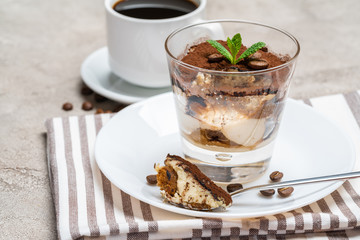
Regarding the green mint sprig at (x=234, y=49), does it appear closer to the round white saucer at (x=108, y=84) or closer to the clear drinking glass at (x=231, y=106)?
the clear drinking glass at (x=231, y=106)

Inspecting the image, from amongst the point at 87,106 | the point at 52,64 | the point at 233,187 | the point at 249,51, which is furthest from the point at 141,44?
the point at 233,187

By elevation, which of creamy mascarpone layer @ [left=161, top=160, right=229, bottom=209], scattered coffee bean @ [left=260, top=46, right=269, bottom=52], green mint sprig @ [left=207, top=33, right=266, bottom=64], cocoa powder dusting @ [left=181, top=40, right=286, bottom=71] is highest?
green mint sprig @ [left=207, top=33, right=266, bottom=64]

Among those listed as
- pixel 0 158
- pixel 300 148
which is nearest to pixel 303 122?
pixel 300 148

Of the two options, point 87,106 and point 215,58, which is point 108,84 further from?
point 215,58

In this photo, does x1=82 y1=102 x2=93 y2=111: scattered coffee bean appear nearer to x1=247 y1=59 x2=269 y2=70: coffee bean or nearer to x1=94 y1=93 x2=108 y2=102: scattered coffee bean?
x1=94 y1=93 x2=108 y2=102: scattered coffee bean

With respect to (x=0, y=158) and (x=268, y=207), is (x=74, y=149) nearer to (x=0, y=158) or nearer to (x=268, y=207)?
(x=0, y=158)

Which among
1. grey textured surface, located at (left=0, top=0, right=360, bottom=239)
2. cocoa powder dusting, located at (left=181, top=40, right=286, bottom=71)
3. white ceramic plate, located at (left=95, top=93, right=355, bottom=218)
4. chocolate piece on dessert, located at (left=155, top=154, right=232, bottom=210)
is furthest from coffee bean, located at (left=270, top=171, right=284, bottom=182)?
grey textured surface, located at (left=0, top=0, right=360, bottom=239)

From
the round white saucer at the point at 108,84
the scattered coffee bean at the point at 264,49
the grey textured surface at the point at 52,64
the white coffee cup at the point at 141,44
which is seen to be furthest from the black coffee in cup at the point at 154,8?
the scattered coffee bean at the point at 264,49
